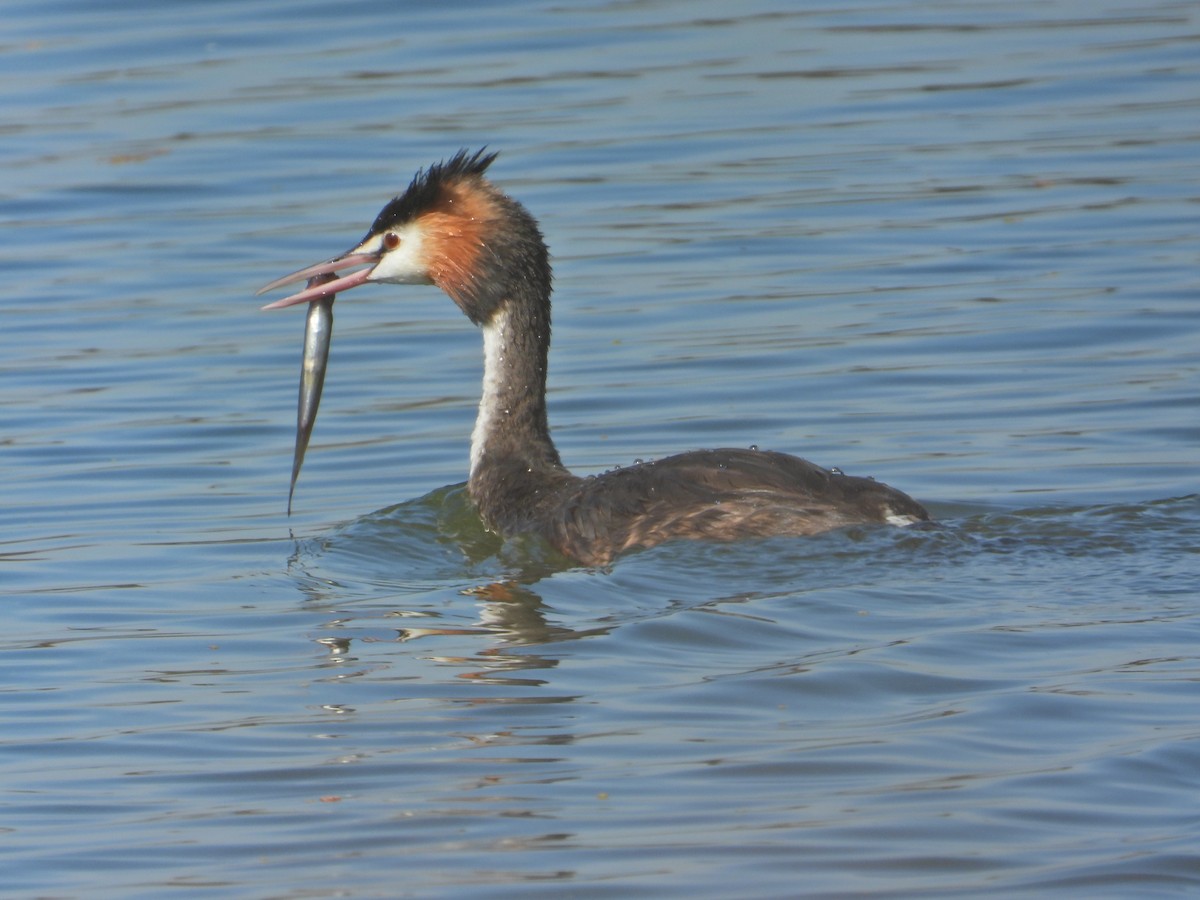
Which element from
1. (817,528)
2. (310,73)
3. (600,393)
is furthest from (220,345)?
(310,73)

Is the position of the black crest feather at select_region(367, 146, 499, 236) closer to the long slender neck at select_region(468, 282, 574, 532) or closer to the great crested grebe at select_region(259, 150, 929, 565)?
the great crested grebe at select_region(259, 150, 929, 565)

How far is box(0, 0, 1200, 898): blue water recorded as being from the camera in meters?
4.99

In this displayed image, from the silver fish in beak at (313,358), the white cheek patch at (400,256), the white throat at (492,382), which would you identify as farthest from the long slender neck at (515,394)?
the silver fish in beak at (313,358)

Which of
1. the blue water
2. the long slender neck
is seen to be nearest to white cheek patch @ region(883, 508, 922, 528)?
the blue water

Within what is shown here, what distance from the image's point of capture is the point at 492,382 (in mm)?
8578

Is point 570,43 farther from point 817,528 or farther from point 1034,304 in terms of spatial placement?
point 817,528

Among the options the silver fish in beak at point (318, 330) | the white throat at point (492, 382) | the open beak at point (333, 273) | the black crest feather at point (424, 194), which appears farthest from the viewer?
the white throat at point (492, 382)

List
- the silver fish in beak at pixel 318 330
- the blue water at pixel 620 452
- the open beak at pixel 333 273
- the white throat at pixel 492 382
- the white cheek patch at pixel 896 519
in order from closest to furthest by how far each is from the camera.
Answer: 1. the blue water at pixel 620 452
2. the white cheek patch at pixel 896 519
3. the open beak at pixel 333 273
4. the silver fish in beak at pixel 318 330
5. the white throat at pixel 492 382

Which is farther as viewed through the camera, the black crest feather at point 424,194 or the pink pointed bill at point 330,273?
the black crest feather at point 424,194

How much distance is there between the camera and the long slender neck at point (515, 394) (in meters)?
8.45

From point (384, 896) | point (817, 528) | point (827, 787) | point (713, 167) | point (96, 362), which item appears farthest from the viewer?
point (713, 167)

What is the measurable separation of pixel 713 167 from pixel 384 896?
1027cm

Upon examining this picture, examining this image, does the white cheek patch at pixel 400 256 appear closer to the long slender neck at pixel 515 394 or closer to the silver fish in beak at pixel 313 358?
the silver fish in beak at pixel 313 358

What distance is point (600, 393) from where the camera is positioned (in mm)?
10344
